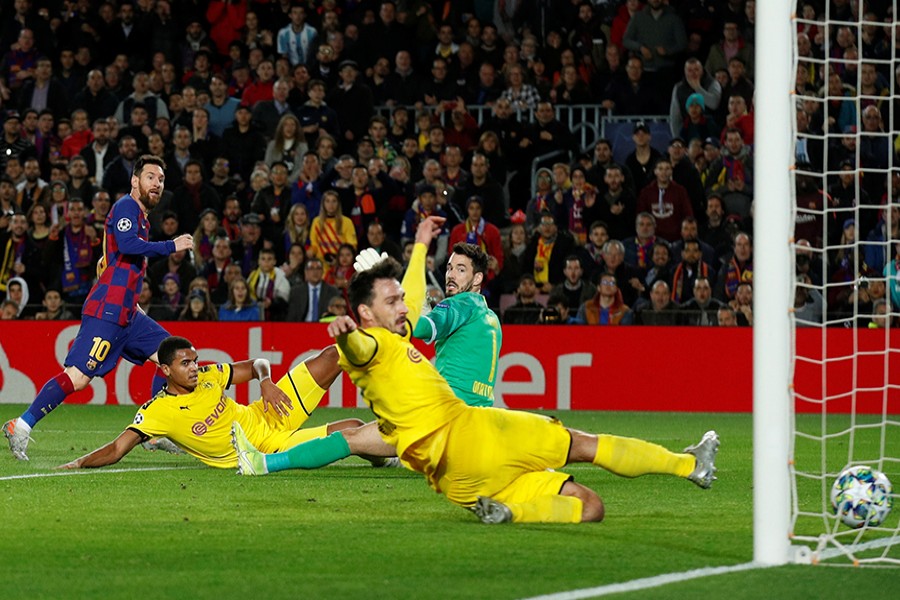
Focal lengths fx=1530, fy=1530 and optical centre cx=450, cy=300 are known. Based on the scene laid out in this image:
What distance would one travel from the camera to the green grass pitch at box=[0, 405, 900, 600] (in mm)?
5887

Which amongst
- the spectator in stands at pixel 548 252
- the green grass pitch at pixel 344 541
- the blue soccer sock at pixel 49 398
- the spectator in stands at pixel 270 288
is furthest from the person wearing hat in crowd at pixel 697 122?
the blue soccer sock at pixel 49 398

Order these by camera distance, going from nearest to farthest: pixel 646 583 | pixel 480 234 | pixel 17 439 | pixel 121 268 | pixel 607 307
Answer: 1. pixel 646 583
2. pixel 17 439
3. pixel 121 268
4. pixel 607 307
5. pixel 480 234

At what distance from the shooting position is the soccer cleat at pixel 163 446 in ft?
38.6

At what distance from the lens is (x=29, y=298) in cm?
1828

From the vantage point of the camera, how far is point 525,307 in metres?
16.8

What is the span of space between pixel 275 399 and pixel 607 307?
744 cm

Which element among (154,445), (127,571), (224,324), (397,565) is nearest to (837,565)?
(397,565)

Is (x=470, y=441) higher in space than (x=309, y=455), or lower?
higher

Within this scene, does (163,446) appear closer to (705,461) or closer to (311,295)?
(705,461)

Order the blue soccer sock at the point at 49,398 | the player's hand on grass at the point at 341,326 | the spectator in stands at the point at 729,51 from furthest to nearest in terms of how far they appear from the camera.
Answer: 1. the spectator in stands at the point at 729,51
2. the blue soccer sock at the point at 49,398
3. the player's hand on grass at the point at 341,326

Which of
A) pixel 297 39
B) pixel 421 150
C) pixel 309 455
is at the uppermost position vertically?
pixel 297 39

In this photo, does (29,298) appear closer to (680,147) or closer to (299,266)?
(299,266)

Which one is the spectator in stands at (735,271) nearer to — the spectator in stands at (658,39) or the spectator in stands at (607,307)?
the spectator in stands at (607,307)

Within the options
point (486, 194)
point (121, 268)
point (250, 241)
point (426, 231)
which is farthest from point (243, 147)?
point (426, 231)
